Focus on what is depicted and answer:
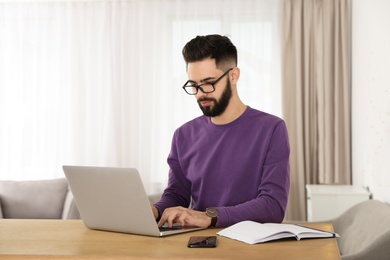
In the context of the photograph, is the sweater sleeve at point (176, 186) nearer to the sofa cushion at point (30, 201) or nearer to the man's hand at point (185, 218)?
the man's hand at point (185, 218)

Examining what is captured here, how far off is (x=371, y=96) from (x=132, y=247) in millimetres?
3278

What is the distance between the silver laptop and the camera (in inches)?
77.8

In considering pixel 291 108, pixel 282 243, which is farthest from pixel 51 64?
pixel 282 243

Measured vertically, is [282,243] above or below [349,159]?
above

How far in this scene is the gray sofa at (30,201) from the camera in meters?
5.73

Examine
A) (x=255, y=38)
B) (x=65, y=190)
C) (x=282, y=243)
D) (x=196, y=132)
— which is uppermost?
(x=255, y=38)

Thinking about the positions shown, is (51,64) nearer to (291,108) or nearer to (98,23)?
(98,23)

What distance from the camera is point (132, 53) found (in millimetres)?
6492

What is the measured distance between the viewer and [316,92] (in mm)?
5992

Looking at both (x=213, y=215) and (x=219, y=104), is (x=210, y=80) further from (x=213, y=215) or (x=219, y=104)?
(x=213, y=215)

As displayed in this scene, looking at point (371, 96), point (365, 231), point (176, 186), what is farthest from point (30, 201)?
point (176, 186)

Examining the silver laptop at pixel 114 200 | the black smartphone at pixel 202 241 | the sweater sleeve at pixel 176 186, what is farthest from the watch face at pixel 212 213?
the sweater sleeve at pixel 176 186

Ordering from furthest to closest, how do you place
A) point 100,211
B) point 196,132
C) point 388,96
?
1. point 388,96
2. point 196,132
3. point 100,211

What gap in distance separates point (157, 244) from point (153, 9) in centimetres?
482
